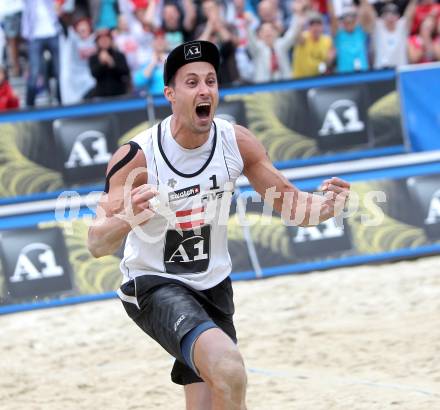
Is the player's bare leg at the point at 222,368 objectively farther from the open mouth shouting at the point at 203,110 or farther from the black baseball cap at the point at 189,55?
the black baseball cap at the point at 189,55

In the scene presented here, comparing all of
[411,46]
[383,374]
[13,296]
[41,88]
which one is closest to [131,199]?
Answer: [383,374]

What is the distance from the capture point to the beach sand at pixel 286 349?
6.07 meters

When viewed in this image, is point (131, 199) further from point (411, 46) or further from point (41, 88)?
point (411, 46)

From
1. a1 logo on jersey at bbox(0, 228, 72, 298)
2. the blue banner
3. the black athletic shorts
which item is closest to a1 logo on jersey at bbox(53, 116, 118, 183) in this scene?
a1 logo on jersey at bbox(0, 228, 72, 298)

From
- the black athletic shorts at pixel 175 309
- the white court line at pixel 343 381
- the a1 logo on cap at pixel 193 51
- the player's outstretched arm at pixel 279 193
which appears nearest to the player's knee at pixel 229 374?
the black athletic shorts at pixel 175 309

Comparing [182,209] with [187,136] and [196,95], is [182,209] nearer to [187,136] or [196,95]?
[187,136]

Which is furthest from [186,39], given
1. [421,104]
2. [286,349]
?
[286,349]

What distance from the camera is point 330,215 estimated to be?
4449mm

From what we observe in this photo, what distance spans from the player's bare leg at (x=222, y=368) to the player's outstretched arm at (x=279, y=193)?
2.83 feet

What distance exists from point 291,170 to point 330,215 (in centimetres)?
581

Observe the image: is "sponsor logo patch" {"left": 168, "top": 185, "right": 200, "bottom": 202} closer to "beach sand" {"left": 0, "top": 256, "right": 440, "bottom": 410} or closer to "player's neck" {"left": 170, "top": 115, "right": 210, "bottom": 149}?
"player's neck" {"left": 170, "top": 115, "right": 210, "bottom": 149}

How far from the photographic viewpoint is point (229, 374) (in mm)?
3783

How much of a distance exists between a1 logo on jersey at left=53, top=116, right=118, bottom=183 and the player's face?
5.66 m

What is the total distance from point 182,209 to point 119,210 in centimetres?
29
